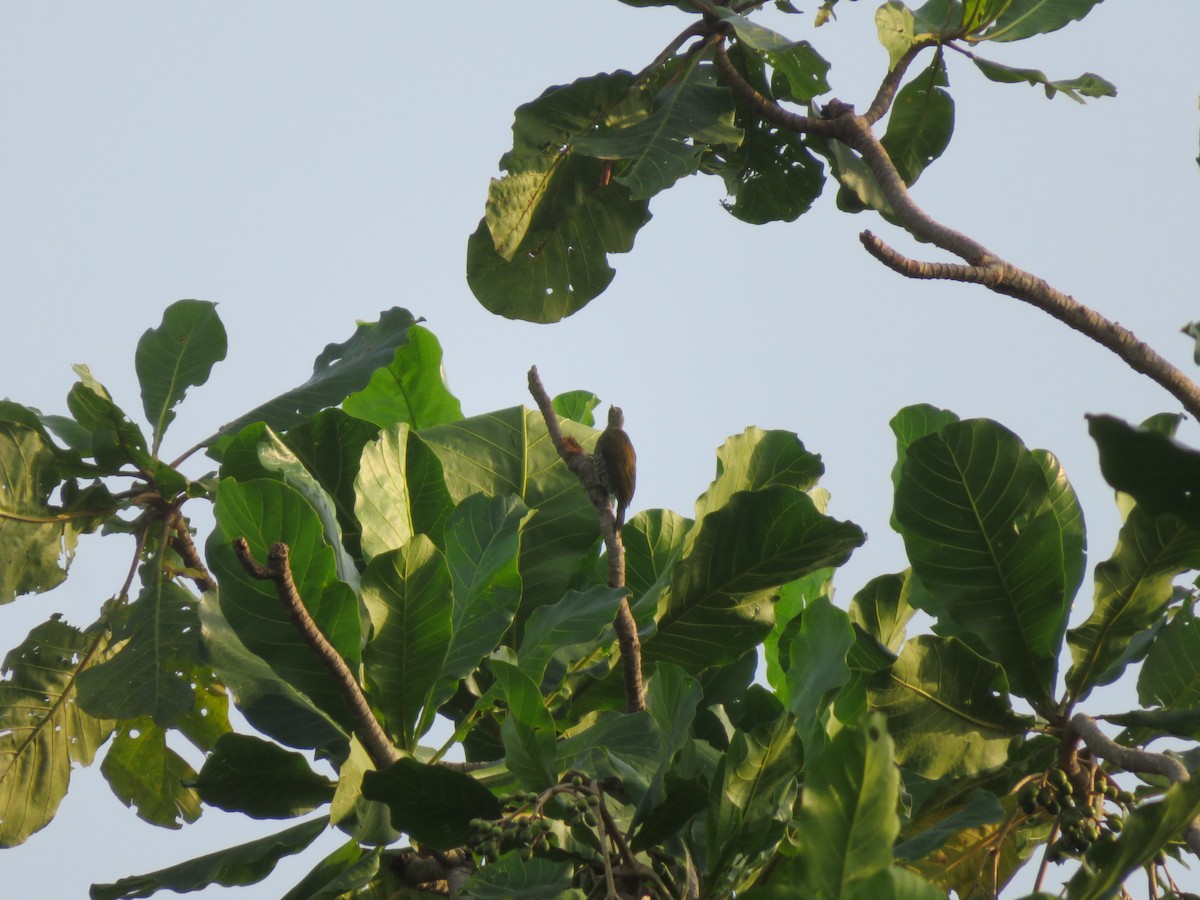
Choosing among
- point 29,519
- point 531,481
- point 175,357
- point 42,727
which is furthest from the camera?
point 175,357

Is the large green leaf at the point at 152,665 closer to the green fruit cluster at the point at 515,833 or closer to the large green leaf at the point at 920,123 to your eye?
the green fruit cluster at the point at 515,833

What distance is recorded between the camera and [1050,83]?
2.19 meters

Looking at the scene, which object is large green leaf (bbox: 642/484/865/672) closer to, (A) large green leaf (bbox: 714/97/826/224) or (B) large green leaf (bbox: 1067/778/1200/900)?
(B) large green leaf (bbox: 1067/778/1200/900)

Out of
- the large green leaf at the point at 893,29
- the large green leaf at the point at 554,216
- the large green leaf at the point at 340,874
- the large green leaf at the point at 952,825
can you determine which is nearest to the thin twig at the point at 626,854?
the large green leaf at the point at 952,825

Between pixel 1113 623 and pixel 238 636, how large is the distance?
1.12 meters

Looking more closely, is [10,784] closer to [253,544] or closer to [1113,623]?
[253,544]

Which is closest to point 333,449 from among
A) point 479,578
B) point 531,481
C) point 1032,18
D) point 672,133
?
point 531,481

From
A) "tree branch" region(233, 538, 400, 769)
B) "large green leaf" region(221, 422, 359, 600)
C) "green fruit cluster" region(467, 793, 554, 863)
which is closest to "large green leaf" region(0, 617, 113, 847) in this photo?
"large green leaf" region(221, 422, 359, 600)

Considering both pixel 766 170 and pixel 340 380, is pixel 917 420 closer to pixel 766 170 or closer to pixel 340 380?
pixel 766 170

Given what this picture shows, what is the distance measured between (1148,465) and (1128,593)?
571 mm

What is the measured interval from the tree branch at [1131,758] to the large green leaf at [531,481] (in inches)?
28.7

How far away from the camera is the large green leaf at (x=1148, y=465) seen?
1.02 metres

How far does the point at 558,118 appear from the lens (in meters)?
2.24

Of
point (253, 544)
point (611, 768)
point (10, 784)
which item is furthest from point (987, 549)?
point (10, 784)
